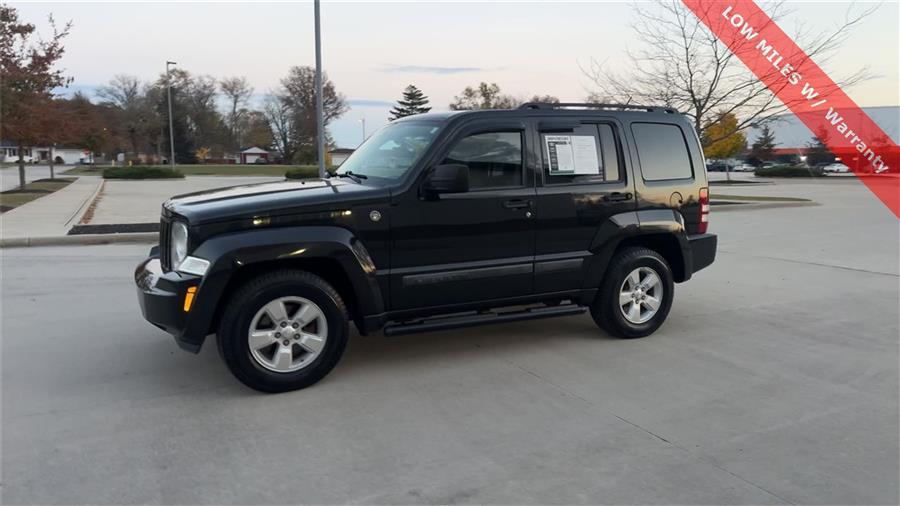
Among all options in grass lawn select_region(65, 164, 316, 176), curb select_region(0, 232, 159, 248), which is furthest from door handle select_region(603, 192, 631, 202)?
grass lawn select_region(65, 164, 316, 176)

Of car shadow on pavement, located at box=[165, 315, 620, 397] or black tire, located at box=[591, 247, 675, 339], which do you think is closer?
car shadow on pavement, located at box=[165, 315, 620, 397]

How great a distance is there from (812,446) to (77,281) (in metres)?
7.97

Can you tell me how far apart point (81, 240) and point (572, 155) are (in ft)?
30.7

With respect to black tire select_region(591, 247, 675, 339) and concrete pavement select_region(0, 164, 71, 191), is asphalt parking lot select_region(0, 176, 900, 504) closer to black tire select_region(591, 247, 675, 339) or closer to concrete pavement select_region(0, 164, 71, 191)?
black tire select_region(591, 247, 675, 339)

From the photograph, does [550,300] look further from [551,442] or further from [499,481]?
[499,481]

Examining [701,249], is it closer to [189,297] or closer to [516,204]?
[516,204]

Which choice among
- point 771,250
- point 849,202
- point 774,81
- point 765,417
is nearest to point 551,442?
point 765,417

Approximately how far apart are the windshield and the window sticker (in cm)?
97

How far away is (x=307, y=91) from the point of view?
79.0 meters

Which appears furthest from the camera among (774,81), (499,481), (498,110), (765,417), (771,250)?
(774,81)

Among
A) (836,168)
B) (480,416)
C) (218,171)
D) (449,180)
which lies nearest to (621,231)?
(449,180)

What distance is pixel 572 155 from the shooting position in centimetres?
→ 547

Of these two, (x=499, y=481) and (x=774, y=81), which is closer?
(x=499, y=481)

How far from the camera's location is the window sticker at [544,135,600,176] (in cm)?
538
